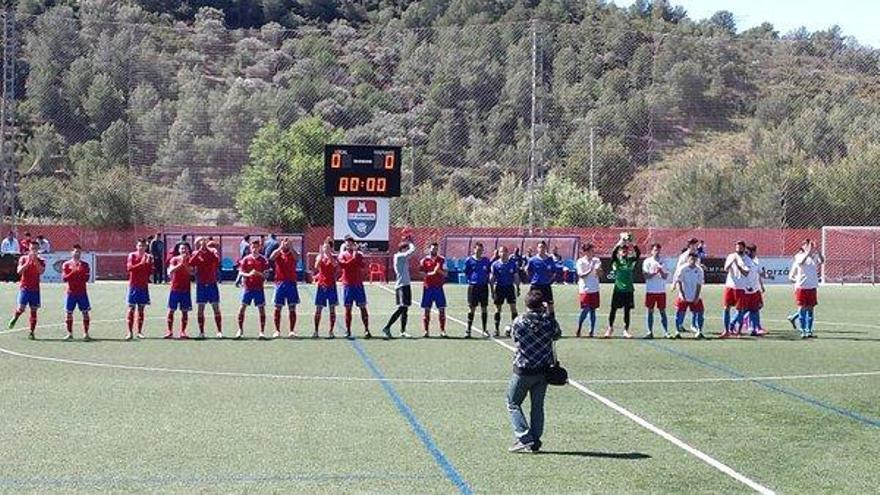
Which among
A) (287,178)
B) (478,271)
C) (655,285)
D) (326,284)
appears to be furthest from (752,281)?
(287,178)

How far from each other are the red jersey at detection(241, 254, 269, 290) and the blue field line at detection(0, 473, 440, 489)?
51.9 ft

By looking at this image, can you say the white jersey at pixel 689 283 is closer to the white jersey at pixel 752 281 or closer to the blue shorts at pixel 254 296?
the white jersey at pixel 752 281

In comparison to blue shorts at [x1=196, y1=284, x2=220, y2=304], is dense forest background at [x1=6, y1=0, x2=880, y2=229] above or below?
above

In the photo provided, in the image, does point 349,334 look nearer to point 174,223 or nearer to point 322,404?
point 322,404

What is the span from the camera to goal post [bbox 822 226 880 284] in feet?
192

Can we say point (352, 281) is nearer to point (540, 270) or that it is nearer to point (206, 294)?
point (206, 294)

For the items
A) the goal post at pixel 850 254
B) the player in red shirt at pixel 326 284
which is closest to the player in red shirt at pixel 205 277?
the player in red shirt at pixel 326 284

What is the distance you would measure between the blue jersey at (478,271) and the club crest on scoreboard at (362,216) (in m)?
16.5

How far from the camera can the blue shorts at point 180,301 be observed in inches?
1089

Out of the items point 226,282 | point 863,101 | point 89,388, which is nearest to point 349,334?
point 89,388

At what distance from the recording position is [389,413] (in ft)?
55.4

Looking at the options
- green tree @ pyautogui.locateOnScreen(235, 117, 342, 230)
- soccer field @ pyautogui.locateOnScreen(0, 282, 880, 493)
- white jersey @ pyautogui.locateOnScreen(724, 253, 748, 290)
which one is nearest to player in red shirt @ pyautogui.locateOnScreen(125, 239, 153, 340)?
soccer field @ pyautogui.locateOnScreen(0, 282, 880, 493)

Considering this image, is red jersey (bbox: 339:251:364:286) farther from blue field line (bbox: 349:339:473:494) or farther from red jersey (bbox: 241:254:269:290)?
blue field line (bbox: 349:339:473:494)

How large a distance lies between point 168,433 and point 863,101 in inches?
3593
